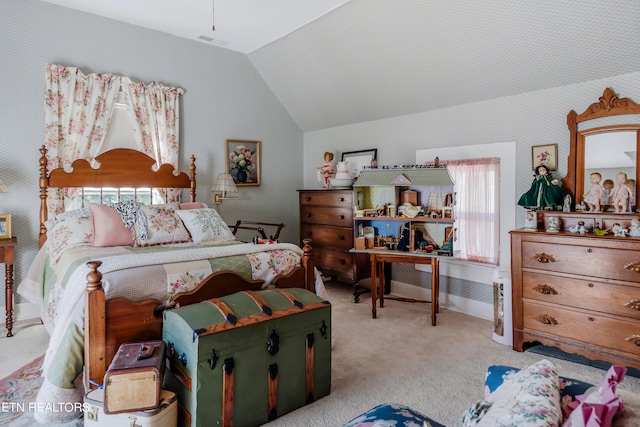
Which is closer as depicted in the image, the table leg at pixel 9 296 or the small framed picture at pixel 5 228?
the table leg at pixel 9 296

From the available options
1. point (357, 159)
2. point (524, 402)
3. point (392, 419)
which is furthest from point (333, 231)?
point (524, 402)

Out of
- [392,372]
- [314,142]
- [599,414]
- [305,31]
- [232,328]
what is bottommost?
[392,372]

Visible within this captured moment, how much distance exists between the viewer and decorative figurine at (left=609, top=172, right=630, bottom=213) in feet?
9.95

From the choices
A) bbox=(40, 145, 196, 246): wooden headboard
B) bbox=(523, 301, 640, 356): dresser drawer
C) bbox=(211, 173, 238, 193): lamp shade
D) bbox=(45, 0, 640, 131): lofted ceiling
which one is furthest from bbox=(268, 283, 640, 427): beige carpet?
bbox=(40, 145, 196, 246): wooden headboard

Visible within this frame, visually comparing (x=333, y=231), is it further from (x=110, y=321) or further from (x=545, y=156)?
(x=110, y=321)

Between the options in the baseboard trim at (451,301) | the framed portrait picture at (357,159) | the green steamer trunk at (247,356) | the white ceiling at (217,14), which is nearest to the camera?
the green steamer trunk at (247,356)

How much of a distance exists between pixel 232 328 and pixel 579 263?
97.1 inches

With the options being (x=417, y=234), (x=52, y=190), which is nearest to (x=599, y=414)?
(x=417, y=234)

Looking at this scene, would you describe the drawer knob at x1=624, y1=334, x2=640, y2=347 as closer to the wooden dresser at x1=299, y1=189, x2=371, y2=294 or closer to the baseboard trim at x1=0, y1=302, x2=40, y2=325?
the wooden dresser at x1=299, y1=189, x2=371, y2=294

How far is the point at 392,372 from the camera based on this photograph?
2.89 metres

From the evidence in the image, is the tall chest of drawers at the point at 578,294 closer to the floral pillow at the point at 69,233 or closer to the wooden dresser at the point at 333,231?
the wooden dresser at the point at 333,231

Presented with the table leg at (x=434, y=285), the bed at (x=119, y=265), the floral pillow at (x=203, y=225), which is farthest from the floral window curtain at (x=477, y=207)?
the floral pillow at (x=203, y=225)

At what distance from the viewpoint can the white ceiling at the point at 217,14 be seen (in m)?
3.90

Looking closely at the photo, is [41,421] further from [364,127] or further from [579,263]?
[364,127]
